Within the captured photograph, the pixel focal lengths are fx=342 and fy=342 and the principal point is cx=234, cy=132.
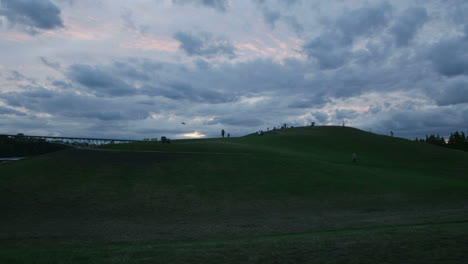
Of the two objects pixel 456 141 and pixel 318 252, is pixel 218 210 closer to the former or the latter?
pixel 318 252

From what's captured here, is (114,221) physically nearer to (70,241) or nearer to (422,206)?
(70,241)

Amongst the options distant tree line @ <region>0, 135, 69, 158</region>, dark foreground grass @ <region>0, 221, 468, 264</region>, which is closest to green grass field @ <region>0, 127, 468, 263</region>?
dark foreground grass @ <region>0, 221, 468, 264</region>

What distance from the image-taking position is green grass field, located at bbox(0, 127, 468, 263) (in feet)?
34.6

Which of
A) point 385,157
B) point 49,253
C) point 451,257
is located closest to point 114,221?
point 49,253

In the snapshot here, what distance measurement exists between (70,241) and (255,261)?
1251cm

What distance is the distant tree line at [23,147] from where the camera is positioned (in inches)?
4449

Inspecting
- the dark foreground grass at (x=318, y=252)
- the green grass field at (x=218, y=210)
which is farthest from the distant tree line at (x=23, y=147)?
the dark foreground grass at (x=318, y=252)

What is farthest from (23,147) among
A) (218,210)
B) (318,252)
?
(318,252)

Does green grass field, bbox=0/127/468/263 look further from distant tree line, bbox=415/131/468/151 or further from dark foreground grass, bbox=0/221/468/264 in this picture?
distant tree line, bbox=415/131/468/151

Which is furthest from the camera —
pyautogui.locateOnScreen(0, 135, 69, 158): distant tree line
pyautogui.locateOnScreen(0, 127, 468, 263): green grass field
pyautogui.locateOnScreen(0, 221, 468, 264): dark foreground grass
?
pyautogui.locateOnScreen(0, 135, 69, 158): distant tree line

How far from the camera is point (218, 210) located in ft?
85.2

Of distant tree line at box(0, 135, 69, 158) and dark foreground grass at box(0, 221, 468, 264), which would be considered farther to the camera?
distant tree line at box(0, 135, 69, 158)

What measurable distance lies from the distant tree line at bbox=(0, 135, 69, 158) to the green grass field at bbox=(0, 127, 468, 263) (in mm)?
80975

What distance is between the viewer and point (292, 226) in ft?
64.5
